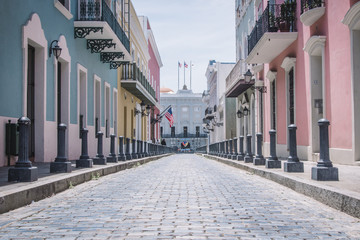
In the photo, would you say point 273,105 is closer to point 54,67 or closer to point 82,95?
point 82,95

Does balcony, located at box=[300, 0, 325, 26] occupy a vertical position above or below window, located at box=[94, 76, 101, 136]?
above

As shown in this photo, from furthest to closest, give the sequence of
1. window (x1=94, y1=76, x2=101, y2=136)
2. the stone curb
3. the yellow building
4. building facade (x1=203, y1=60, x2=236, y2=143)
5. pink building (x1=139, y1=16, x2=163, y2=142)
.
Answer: building facade (x1=203, y1=60, x2=236, y2=143), pink building (x1=139, y1=16, x2=163, y2=142), the yellow building, window (x1=94, y1=76, x2=101, y2=136), the stone curb

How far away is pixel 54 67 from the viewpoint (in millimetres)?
11914

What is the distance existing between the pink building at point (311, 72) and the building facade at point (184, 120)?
196 feet

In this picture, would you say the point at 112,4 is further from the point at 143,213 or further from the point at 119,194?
the point at 143,213

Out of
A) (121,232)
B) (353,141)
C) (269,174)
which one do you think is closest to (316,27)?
(353,141)

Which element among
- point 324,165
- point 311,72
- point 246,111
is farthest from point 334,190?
point 246,111

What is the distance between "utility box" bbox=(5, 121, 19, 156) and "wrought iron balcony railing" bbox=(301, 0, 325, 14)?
27.2 feet

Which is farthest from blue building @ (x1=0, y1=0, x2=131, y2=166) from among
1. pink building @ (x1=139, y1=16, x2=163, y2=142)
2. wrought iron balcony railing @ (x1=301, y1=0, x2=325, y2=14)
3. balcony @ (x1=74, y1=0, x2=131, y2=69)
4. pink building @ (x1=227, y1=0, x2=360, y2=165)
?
pink building @ (x1=139, y1=16, x2=163, y2=142)

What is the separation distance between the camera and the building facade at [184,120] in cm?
7912

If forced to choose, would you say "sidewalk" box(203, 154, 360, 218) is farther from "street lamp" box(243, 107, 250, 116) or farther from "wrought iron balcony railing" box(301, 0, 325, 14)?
"street lamp" box(243, 107, 250, 116)

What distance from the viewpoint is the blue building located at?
9102mm

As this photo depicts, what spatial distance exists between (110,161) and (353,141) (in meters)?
6.94

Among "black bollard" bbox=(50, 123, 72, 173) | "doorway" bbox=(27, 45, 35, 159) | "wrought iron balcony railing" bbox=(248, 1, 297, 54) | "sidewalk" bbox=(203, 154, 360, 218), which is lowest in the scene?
"sidewalk" bbox=(203, 154, 360, 218)
